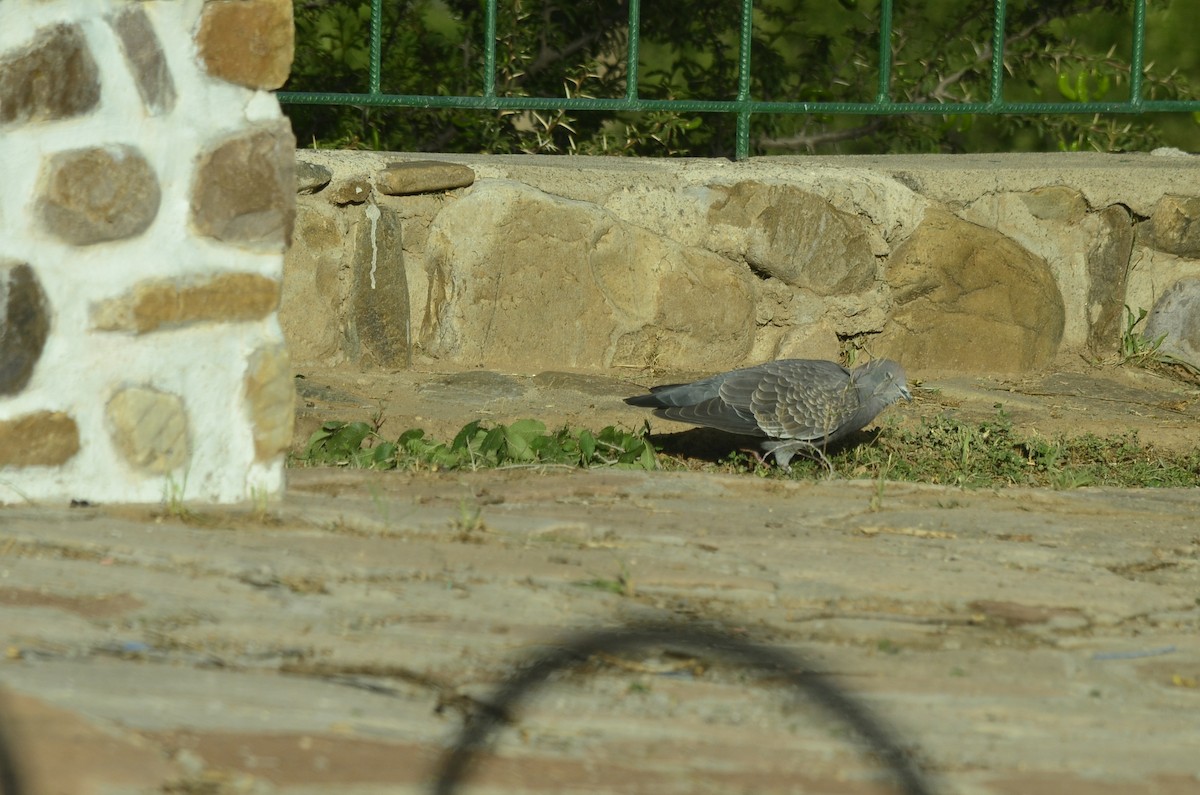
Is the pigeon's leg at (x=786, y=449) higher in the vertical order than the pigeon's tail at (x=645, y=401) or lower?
lower

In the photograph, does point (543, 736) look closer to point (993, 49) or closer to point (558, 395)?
point (558, 395)

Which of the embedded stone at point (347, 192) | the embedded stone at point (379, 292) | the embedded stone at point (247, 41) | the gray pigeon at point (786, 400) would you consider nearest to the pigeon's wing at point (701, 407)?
the gray pigeon at point (786, 400)

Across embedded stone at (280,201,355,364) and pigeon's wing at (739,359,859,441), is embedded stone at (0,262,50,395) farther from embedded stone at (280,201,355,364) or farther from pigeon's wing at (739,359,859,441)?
pigeon's wing at (739,359,859,441)

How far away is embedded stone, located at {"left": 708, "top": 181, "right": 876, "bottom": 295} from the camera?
213 inches

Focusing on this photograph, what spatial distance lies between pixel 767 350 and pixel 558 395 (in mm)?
983

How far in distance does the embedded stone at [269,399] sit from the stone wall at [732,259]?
2.02 m

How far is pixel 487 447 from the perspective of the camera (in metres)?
4.17

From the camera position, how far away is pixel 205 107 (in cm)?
283

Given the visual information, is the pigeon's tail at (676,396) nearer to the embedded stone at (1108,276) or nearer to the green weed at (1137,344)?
the embedded stone at (1108,276)

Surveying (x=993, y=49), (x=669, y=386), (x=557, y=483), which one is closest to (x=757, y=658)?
(x=557, y=483)

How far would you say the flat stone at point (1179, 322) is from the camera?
585 centimetres

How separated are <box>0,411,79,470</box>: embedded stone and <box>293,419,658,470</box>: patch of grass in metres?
1.08

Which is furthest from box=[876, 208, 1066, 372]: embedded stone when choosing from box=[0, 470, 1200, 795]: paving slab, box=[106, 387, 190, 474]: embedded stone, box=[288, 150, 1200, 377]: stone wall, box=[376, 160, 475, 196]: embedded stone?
box=[106, 387, 190, 474]: embedded stone

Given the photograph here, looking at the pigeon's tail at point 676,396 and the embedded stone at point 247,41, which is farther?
the pigeon's tail at point 676,396
